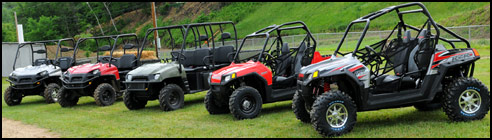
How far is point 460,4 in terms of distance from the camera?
45875 millimetres

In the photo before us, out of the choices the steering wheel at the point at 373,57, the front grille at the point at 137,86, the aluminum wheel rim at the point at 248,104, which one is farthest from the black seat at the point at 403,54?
the front grille at the point at 137,86

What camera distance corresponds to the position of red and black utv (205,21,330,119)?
416 inches

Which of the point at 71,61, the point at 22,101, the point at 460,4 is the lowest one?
the point at 22,101

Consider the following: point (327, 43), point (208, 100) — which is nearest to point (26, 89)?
point (208, 100)

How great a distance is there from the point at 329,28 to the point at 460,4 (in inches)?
442

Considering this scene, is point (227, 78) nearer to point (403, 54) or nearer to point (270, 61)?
point (270, 61)

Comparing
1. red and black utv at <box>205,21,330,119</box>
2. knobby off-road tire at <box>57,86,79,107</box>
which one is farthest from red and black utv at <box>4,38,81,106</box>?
red and black utv at <box>205,21,330,119</box>

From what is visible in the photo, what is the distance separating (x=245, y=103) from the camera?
34.7ft

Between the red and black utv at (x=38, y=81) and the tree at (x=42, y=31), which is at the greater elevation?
the tree at (x=42, y=31)

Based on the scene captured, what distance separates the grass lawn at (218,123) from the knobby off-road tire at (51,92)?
2210 millimetres

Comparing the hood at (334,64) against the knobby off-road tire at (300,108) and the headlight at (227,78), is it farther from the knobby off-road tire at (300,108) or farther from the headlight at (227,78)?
the headlight at (227,78)

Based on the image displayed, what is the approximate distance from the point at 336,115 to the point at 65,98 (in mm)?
10083

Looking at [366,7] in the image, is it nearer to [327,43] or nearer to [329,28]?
[329,28]

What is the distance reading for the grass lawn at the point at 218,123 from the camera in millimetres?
8258
